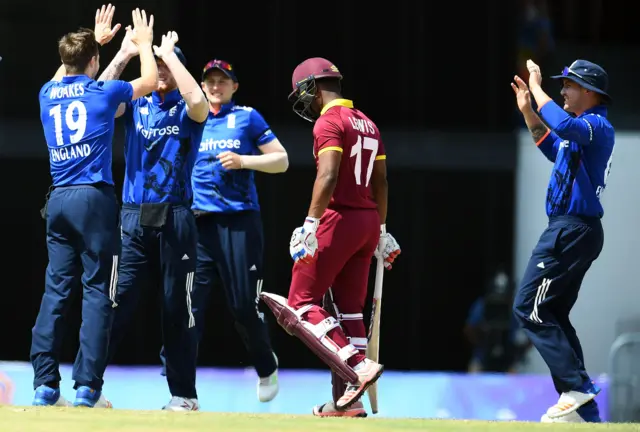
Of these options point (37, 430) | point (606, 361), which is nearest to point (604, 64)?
point (606, 361)

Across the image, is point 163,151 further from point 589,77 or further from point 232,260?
point 589,77

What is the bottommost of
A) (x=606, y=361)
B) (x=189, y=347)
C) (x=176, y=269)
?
(x=606, y=361)

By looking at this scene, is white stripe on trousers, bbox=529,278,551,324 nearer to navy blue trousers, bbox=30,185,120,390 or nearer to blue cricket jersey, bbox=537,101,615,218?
blue cricket jersey, bbox=537,101,615,218

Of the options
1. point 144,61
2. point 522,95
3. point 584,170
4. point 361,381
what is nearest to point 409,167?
point 522,95

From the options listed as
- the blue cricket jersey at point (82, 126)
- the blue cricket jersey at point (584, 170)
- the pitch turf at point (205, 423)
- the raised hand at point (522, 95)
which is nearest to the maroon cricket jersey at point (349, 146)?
the raised hand at point (522, 95)

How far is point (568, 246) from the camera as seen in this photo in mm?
7195

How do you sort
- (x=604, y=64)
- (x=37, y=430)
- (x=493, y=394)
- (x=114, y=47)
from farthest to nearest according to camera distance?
(x=604, y=64), (x=114, y=47), (x=493, y=394), (x=37, y=430)

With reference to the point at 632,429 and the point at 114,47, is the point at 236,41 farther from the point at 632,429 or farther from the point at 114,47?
the point at 632,429

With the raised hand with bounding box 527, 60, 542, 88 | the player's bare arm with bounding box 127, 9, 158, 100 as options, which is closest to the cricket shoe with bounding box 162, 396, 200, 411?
the player's bare arm with bounding box 127, 9, 158, 100

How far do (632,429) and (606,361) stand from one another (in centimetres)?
668

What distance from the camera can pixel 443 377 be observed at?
10188 mm

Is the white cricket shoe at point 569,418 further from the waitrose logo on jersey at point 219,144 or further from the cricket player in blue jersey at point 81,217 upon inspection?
the waitrose logo on jersey at point 219,144

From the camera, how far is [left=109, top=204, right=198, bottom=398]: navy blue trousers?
7.41m

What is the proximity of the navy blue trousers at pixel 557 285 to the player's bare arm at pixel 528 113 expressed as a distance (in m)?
0.61
